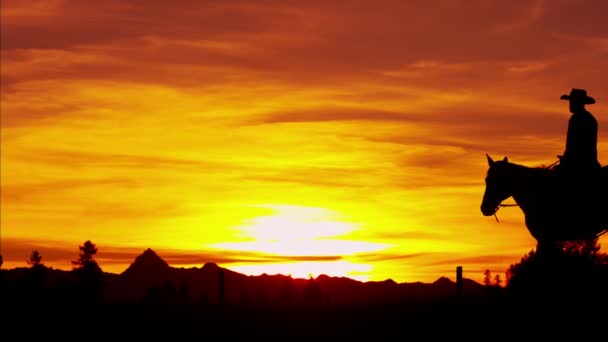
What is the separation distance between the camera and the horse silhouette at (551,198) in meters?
28.7

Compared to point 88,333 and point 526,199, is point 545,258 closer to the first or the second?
point 526,199

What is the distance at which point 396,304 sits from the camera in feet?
98.6

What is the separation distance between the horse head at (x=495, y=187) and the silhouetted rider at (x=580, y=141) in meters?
1.90

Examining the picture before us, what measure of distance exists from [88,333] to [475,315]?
9.91 meters

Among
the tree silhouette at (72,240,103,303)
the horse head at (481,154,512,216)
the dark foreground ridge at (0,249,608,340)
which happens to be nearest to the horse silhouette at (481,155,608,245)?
the horse head at (481,154,512,216)

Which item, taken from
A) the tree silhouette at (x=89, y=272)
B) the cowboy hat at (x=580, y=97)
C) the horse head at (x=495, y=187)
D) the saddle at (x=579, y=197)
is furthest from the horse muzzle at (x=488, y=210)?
the tree silhouette at (x=89, y=272)

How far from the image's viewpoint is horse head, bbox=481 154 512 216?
3038 cm

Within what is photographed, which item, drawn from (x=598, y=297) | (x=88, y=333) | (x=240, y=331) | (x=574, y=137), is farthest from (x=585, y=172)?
(x=88, y=333)

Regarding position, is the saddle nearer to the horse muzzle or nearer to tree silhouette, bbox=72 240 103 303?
the horse muzzle

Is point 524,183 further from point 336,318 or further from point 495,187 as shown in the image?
point 336,318

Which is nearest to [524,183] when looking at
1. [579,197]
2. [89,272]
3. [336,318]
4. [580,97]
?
[579,197]

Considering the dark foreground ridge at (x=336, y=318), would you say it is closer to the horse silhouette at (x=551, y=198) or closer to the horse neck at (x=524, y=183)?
the horse silhouette at (x=551, y=198)

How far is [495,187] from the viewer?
30484 millimetres

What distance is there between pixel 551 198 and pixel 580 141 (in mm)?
1883
